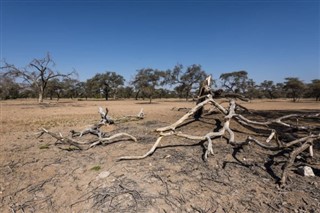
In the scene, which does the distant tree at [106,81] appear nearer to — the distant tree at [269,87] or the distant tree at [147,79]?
the distant tree at [147,79]

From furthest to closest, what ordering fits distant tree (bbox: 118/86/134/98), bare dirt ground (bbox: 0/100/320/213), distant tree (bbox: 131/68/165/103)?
distant tree (bbox: 118/86/134/98), distant tree (bbox: 131/68/165/103), bare dirt ground (bbox: 0/100/320/213)

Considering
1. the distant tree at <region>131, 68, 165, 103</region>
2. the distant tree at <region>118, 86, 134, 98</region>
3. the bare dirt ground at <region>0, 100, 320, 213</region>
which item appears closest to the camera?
the bare dirt ground at <region>0, 100, 320, 213</region>

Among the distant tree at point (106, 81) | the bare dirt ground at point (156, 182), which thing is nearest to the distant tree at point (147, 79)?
the distant tree at point (106, 81)

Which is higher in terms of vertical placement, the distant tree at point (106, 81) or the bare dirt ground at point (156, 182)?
the distant tree at point (106, 81)

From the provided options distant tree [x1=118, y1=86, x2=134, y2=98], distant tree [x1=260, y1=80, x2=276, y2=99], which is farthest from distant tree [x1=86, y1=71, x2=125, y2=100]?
distant tree [x1=260, y1=80, x2=276, y2=99]

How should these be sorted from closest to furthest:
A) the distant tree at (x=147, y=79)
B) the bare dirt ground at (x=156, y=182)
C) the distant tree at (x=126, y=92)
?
the bare dirt ground at (x=156, y=182)
the distant tree at (x=147, y=79)
the distant tree at (x=126, y=92)

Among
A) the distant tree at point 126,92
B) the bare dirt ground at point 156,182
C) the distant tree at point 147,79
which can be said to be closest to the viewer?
the bare dirt ground at point 156,182

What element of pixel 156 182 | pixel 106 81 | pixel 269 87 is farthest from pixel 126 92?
pixel 156 182

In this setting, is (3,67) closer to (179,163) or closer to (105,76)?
(105,76)

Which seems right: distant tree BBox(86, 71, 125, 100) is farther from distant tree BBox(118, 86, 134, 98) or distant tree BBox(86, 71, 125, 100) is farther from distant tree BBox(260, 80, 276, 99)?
distant tree BBox(260, 80, 276, 99)

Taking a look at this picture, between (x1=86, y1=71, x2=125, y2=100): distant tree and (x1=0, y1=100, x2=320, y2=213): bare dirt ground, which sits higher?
(x1=86, y1=71, x2=125, y2=100): distant tree

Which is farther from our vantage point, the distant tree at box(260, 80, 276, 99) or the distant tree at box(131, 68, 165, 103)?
the distant tree at box(260, 80, 276, 99)

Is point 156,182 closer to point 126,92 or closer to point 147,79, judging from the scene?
point 147,79

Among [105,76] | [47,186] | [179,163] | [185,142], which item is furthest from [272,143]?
[105,76]
